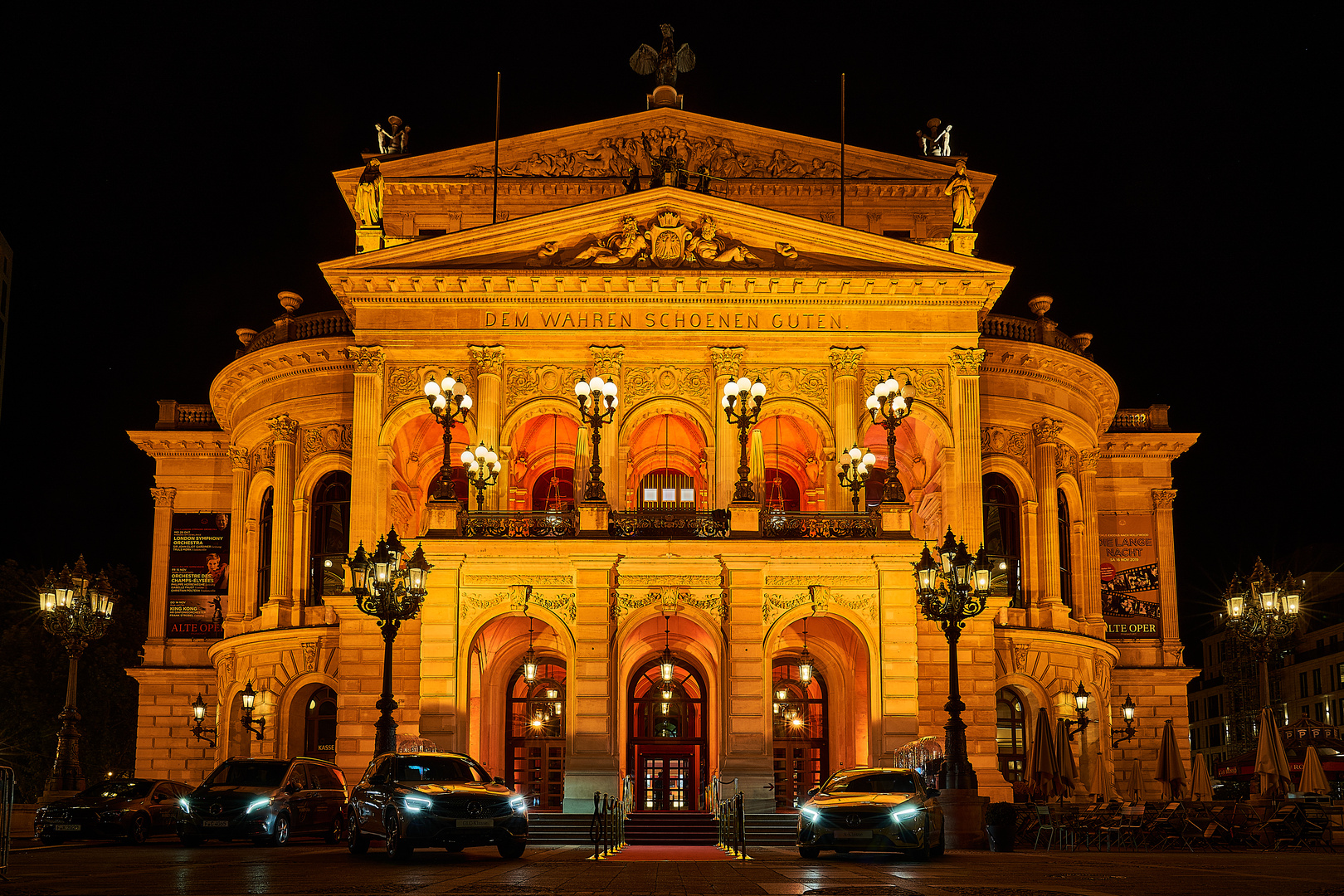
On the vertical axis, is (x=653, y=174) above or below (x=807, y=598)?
above

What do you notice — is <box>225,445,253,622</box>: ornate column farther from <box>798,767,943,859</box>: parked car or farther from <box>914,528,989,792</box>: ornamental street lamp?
<box>798,767,943,859</box>: parked car

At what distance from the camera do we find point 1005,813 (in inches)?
1028

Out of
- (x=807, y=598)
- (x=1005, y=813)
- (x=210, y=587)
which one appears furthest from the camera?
(x=210, y=587)

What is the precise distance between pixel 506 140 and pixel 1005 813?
2857 centimetres

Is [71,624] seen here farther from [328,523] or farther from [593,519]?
[593,519]

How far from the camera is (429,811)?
2150 cm

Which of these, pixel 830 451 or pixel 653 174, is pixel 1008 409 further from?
pixel 653 174

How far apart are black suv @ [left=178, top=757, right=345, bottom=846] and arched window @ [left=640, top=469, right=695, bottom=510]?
18709 mm

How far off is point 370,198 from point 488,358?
614 centimetres

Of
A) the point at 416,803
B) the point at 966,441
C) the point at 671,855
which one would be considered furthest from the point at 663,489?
the point at 416,803

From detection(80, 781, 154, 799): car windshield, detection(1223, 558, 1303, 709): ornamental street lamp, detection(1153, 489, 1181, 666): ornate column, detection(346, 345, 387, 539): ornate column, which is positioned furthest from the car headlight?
detection(1153, 489, 1181, 666): ornate column

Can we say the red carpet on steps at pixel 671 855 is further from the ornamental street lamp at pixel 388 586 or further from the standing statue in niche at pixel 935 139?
the standing statue in niche at pixel 935 139

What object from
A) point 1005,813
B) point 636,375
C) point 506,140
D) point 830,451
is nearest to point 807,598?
point 830,451

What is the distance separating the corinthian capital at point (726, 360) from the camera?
1642 inches
